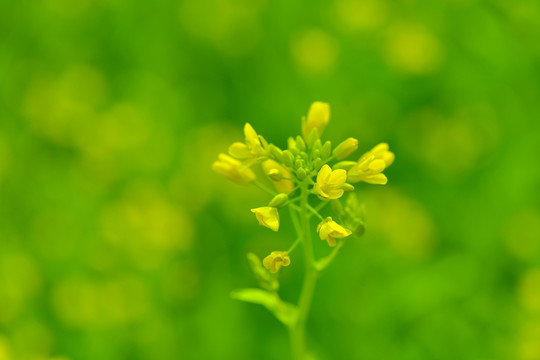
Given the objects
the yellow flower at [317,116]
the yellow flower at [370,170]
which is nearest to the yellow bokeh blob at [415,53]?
the yellow flower at [317,116]

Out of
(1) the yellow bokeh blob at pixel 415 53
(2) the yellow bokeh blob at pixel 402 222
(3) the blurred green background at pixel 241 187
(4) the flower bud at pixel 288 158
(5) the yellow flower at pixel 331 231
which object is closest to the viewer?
(5) the yellow flower at pixel 331 231

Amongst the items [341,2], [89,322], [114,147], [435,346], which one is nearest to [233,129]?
[114,147]

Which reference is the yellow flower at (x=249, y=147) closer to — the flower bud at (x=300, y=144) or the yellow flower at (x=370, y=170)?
the flower bud at (x=300, y=144)

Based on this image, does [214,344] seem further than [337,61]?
No

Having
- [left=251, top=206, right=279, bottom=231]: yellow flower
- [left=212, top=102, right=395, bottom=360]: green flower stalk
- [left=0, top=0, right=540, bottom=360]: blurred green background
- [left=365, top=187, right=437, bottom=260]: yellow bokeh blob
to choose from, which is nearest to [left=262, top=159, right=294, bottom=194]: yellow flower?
[left=212, top=102, right=395, bottom=360]: green flower stalk

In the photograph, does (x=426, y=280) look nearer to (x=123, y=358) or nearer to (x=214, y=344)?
(x=214, y=344)

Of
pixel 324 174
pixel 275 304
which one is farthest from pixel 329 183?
pixel 275 304
